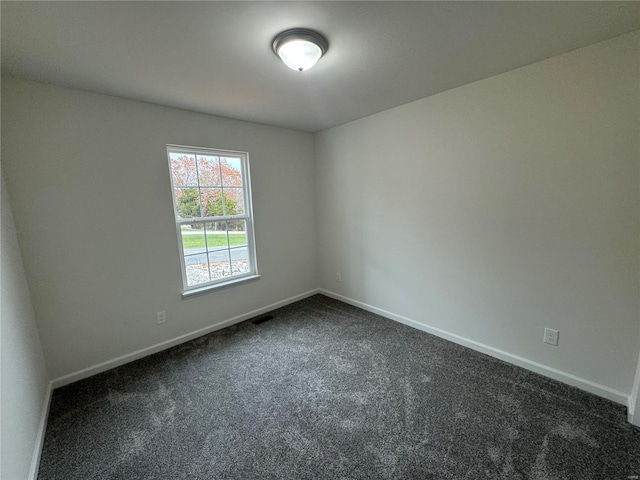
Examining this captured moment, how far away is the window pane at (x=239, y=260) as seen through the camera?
10.2 feet

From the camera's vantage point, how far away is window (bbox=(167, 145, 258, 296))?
2.67m

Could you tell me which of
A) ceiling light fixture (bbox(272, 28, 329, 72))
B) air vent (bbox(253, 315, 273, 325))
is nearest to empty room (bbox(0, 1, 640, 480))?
ceiling light fixture (bbox(272, 28, 329, 72))

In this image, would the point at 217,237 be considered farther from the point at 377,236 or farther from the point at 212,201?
the point at 377,236

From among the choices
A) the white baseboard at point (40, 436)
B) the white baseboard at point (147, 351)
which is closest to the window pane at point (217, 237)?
the white baseboard at point (147, 351)

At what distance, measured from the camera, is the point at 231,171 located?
302 centimetres

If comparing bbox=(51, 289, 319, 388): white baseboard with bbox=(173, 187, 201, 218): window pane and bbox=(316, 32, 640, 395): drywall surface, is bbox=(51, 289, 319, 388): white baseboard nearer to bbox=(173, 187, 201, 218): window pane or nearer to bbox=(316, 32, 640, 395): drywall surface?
bbox=(173, 187, 201, 218): window pane

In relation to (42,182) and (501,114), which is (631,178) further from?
(42,182)

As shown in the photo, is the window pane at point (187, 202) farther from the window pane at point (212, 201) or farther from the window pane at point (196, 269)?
the window pane at point (196, 269)

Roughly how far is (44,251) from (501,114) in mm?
3695

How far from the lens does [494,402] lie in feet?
5.95

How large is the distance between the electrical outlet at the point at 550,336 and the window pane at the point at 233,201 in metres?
Result: 3.14

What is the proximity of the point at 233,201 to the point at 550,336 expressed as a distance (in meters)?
3.24

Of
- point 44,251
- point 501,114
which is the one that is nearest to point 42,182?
point 44,251

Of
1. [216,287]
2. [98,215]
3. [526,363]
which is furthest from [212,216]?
[526,363]
